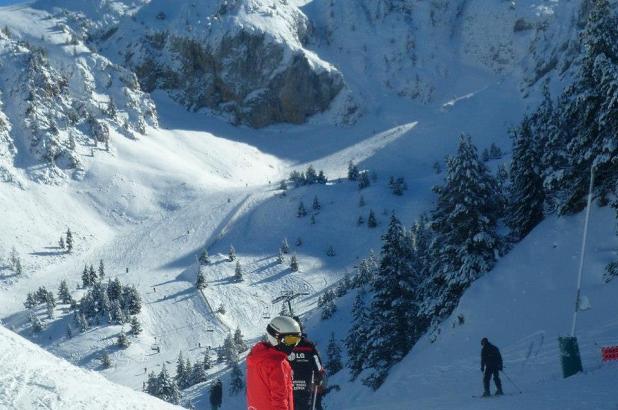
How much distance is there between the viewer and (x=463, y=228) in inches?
1108

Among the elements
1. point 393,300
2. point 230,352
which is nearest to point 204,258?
point 230,352

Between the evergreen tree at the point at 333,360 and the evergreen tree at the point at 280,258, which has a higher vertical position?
the evergreen tree at the point at 333,360

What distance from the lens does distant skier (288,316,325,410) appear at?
8.98m

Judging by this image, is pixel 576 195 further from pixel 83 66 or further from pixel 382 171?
pixel 83 66

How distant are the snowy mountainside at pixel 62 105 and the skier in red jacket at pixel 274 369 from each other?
149048 millimetres

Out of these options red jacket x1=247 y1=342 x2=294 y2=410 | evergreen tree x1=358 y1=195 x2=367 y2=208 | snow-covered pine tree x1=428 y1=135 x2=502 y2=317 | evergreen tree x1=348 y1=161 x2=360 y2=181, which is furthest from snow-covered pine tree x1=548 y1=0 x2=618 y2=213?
evergreen tree x1=348 y1=161 x2=360 y2=181

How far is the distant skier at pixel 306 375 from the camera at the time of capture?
29.5ft

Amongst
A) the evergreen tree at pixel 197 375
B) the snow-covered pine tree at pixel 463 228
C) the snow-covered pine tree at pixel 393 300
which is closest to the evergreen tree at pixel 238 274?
the evergreen tree at pixel 197 375

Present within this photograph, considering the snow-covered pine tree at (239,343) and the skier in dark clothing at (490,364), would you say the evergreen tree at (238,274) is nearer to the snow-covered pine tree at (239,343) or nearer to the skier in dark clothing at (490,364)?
the snow-covered pine tree at (239,343)

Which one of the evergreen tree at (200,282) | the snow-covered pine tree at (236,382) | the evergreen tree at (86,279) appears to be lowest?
the evergreen tree at (86,279)

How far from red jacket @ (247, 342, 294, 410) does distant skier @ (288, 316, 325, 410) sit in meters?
2.06

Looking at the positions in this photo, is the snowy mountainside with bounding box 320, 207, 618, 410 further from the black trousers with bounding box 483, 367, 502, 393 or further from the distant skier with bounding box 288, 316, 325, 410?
the distant skier with bounding box 288, 316, 325, 410

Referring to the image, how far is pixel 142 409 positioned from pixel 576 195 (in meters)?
20.5

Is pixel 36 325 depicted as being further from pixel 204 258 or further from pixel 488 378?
pixel 488 378
